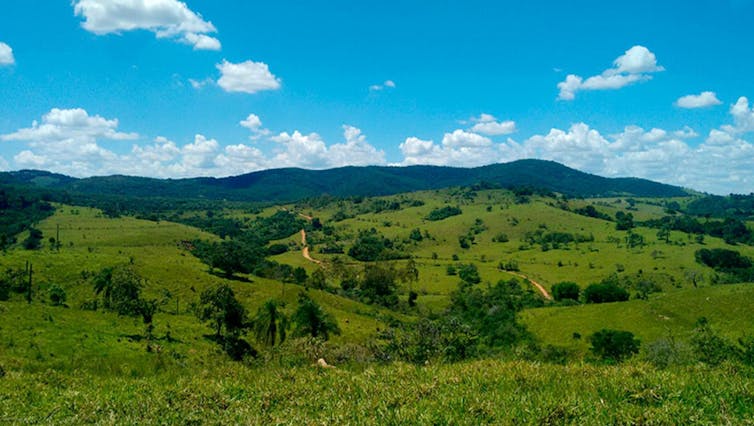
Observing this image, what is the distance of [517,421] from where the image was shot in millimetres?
8383

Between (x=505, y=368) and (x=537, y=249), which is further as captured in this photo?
(x=537, y=249)

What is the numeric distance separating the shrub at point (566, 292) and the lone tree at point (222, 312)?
302 feet

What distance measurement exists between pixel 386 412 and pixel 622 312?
91.9m

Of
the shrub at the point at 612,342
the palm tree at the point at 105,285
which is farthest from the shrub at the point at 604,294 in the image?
the palm tree at the point at 105,285

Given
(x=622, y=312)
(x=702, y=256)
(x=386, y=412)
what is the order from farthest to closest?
(x=702, y=256) < (x=622, y=312) < (x=386, y=412)

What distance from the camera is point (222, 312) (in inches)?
2148

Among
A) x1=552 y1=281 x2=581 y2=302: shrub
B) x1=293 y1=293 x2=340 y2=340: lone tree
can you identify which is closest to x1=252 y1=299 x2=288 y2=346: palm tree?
x1=293 y1=293 x2=340 y2=340: lone tree

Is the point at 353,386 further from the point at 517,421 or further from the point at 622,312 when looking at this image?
the point at 622,312

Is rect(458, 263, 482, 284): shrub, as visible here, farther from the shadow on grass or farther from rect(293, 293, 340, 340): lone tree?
rect(293, 293, 340, 340): lone tree

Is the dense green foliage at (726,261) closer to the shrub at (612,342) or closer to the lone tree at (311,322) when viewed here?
the shrub at (612,342)

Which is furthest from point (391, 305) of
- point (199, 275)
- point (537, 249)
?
point (537, 249)

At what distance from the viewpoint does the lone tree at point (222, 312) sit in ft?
179

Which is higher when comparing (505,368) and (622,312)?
(505,368)

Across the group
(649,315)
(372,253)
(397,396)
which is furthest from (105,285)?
(372,253)
